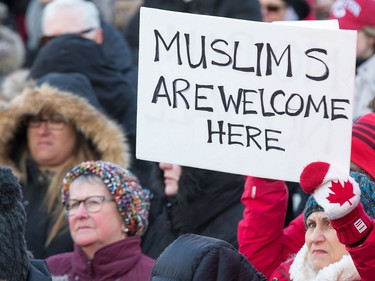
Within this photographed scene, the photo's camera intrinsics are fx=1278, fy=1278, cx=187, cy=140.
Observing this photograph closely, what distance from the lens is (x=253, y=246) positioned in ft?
15.6

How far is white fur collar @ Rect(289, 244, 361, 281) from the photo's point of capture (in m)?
4.20

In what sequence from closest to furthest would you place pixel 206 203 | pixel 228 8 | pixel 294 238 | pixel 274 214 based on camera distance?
pixel 274 214
pixel 294 238
pixel 206 203
pixel 228 8

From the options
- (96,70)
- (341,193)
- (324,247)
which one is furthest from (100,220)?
(341,193)

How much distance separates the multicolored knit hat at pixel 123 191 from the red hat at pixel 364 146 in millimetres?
1282

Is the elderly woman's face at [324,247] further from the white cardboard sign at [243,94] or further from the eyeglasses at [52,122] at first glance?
the eyeglasses at [52,122]

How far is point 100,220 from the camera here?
5.45 m

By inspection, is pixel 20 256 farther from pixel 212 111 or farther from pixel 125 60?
pixel 125 60

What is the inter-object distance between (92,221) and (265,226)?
100 cm

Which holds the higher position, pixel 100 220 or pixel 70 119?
pixel 70 119

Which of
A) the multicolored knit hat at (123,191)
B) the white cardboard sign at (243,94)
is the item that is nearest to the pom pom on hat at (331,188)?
the white cardboard sign at (243,94)

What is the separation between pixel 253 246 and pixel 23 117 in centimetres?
212

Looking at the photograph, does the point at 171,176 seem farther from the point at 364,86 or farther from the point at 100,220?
the point at 364,86

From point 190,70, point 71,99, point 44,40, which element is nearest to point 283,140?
point 190,70

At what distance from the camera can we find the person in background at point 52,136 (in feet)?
20.6
